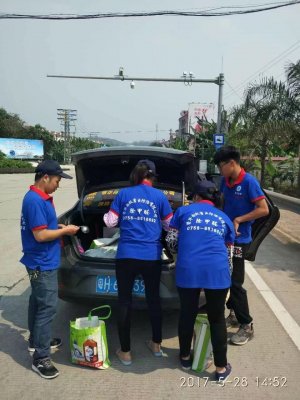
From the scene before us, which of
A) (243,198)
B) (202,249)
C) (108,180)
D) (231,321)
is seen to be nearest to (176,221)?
(202,249)

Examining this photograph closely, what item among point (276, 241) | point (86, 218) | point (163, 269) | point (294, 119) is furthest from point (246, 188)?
point (294, 119)

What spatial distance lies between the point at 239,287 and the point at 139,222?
122 cm

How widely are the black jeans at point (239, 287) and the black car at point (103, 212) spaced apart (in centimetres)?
59

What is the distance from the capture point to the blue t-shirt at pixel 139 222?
11.2 ft

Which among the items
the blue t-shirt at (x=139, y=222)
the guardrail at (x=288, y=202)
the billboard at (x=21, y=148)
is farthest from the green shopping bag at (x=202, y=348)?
the billboard at (x=21, y=148)

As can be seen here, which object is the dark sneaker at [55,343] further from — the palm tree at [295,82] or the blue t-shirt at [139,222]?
the palm tree at [295,82]

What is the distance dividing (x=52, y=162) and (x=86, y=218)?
1720 millimetres

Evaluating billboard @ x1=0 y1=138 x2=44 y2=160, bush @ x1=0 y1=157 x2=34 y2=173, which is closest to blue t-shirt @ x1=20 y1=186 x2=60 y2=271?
bush @ x1=0 y1=157 x2=34 y2=173

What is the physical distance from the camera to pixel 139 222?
3.43m

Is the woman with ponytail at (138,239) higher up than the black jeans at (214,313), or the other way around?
the woman with ponytail at (138,239)

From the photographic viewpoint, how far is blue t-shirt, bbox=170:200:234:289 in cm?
319

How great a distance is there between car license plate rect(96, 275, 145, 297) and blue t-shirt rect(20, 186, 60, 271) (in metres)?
0.52

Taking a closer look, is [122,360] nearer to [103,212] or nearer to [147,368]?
[147,368]

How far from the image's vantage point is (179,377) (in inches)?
132
